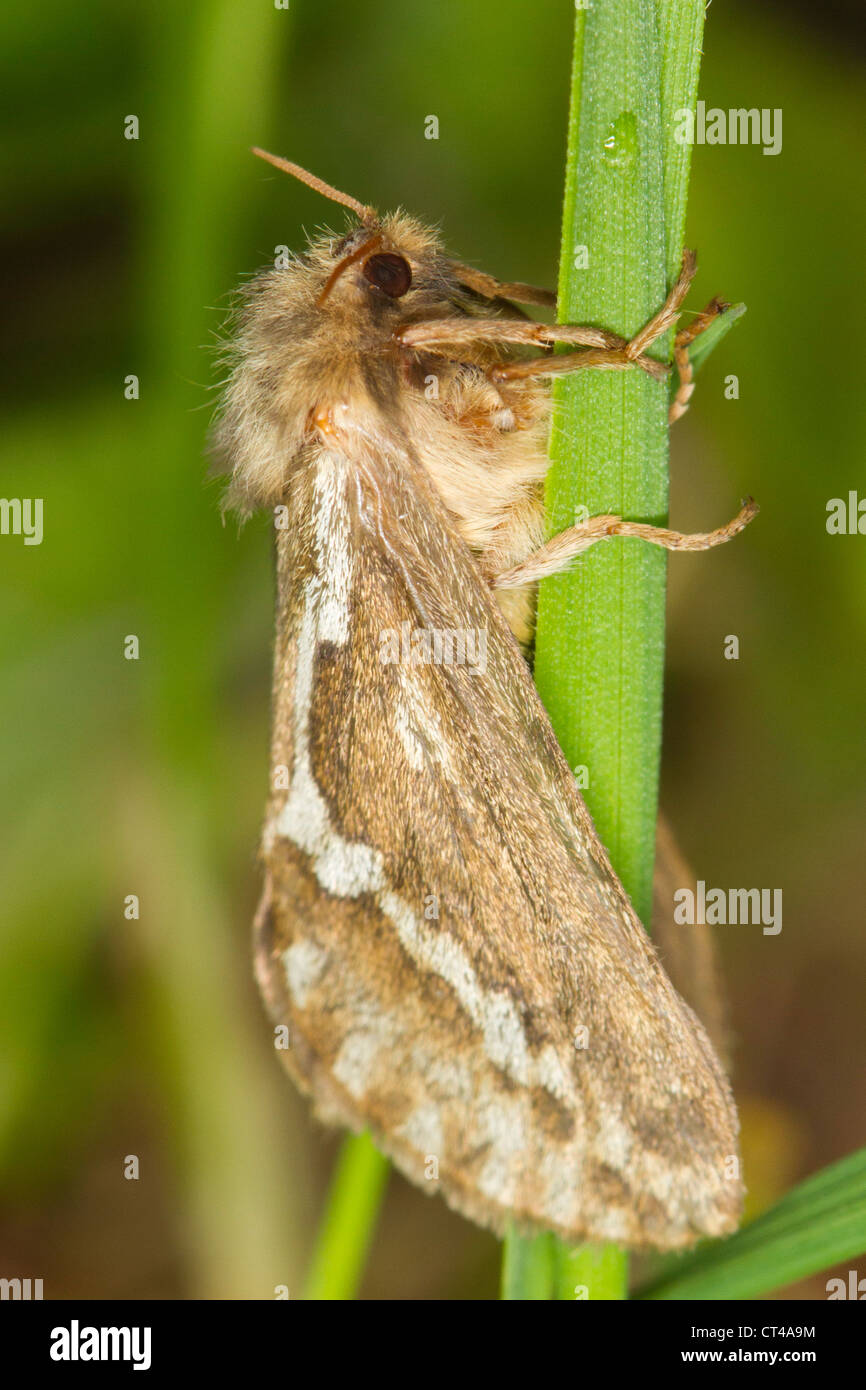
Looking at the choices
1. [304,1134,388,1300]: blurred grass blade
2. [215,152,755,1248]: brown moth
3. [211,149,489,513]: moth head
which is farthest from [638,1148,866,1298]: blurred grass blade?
[211,149,489,513]: moth head

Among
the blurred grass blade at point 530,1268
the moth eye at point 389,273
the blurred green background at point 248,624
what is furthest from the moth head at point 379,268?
the blurred grass blade at point 530,1268

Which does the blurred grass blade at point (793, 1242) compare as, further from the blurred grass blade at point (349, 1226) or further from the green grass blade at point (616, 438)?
the blurred grass blade at point (349, 1226)

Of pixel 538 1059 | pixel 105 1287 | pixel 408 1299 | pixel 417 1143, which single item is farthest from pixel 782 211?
pixel 105 1287

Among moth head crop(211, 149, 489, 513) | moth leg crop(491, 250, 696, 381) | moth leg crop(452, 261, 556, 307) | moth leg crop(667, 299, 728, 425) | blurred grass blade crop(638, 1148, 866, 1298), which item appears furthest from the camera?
moth leg crop(452, 261, 556, 307)

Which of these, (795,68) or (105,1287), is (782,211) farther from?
(105,1287)

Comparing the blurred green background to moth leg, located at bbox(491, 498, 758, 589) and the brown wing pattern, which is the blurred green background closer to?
the brown wing pattern

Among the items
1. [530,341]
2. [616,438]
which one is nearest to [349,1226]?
[616,438]
